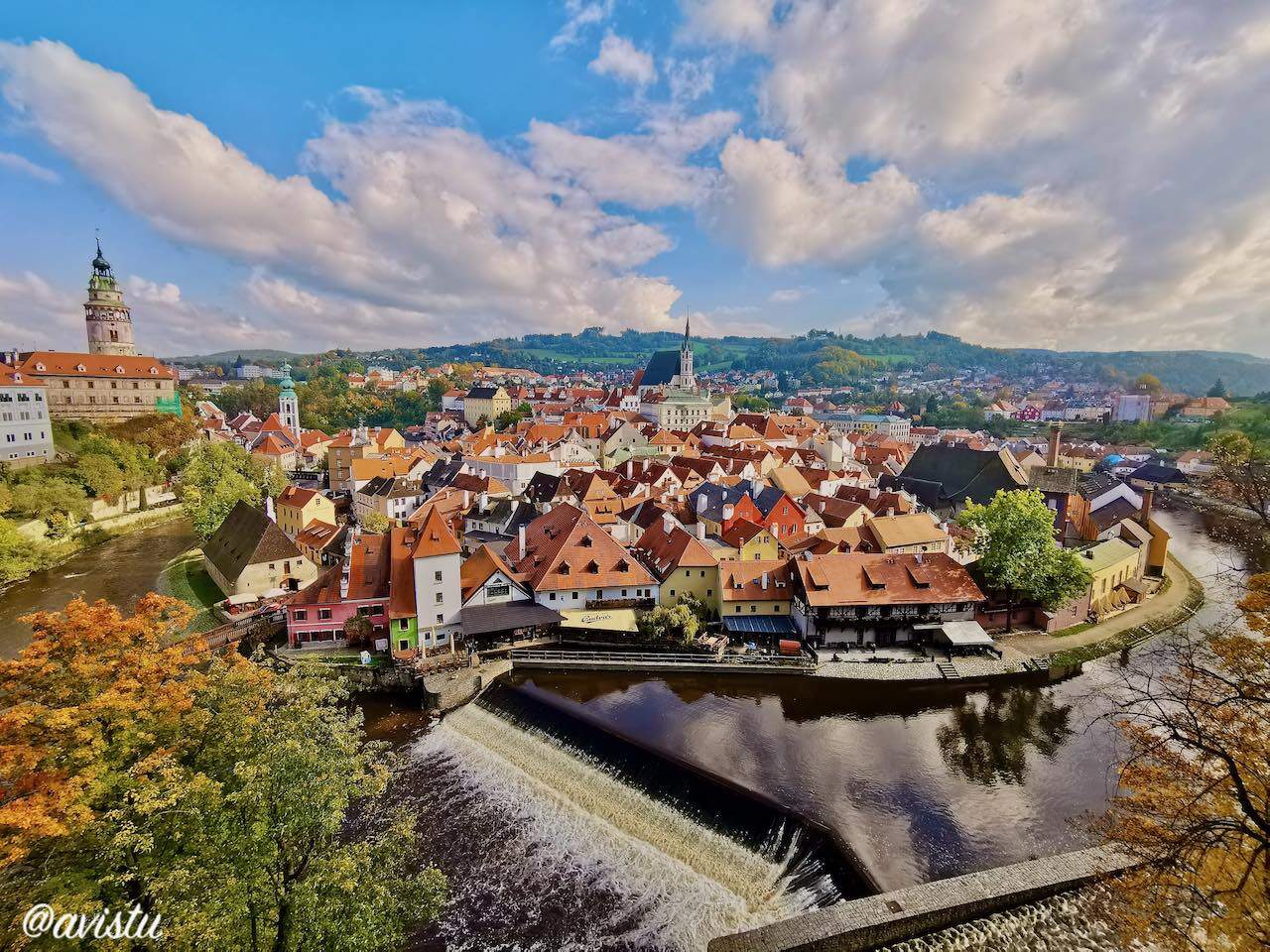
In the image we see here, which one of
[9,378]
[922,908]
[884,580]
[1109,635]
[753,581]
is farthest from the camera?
[9,378]

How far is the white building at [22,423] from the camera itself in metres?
46.5

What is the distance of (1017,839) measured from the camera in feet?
58.7

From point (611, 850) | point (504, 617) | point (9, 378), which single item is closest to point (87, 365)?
point (9, 378)

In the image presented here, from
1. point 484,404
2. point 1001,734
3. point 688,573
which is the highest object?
point 484,404

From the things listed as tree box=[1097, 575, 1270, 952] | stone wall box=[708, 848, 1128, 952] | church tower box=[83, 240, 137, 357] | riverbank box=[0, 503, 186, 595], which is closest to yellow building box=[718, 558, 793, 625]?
stone wall box=[708, 848, 1128, 952]

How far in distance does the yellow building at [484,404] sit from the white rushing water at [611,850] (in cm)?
9546

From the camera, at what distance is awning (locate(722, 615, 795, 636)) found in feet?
99.0

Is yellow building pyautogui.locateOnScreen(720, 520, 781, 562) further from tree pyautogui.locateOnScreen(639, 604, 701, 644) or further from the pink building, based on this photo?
the pink building

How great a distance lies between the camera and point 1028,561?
30750 millimetres

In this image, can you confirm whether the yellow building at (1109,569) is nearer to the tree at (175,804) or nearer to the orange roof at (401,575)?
the orange roof at (401,575)

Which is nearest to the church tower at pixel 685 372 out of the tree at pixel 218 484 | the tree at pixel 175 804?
the tree at pixel 218 484

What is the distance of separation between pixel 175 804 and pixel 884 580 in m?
28.4

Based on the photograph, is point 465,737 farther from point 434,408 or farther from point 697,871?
point 434,408

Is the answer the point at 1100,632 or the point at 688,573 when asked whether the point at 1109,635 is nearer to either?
the point at 1100,632
